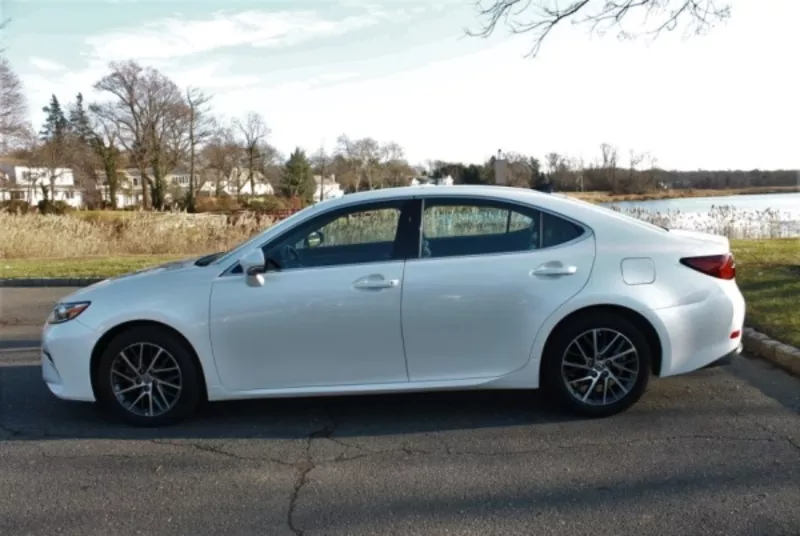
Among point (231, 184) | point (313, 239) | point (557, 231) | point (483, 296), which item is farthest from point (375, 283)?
point (231, 184)

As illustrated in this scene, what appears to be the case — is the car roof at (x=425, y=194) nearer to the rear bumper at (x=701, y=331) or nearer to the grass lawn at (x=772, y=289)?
the rear bumper at (x=701, y=331)

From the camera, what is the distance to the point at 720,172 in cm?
2602

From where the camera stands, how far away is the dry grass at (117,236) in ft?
56.2

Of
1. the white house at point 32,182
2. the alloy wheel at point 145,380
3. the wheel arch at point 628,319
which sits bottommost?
the alloy wheel at point 145,380

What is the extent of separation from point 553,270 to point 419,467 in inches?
63.0

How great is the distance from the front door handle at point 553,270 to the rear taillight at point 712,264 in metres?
0.81

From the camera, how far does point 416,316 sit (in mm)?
4051

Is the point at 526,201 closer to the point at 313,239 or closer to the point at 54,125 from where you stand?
the point at 313,239

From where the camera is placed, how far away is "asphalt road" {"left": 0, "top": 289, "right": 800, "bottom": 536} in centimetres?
296

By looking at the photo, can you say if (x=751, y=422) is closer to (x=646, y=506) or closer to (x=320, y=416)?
(x=646, y=506)

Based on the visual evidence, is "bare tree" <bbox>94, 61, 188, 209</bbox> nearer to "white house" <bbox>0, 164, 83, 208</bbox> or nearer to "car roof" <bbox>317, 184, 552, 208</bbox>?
"white house" <bbox>0, 164, 83, 208</bbox>

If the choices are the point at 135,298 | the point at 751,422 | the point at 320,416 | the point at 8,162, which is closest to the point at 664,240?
the point at 751,422

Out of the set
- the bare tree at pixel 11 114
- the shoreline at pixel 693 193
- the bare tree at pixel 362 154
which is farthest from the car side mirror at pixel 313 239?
the bare tree at pixel 362 154

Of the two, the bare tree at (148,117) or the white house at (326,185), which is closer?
the bare tree at (148,117)
